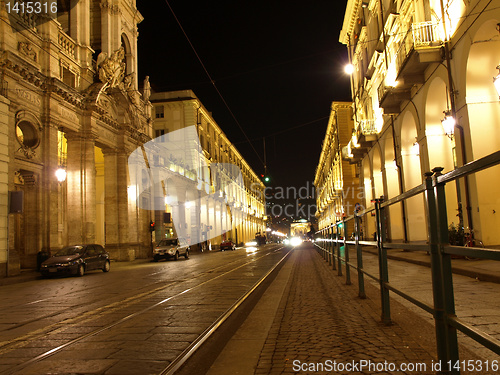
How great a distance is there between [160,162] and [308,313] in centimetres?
3189

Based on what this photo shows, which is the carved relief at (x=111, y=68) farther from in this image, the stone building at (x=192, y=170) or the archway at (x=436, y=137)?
the archway at (x=436, y=137)

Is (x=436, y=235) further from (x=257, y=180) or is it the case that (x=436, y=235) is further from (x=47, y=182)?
(x=257, y=180)

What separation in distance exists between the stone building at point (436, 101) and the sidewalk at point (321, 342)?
179 inches

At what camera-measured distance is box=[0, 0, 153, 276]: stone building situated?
18.3 meters

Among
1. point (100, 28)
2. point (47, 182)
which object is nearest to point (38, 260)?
point (47, 182)

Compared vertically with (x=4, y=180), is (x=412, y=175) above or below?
below

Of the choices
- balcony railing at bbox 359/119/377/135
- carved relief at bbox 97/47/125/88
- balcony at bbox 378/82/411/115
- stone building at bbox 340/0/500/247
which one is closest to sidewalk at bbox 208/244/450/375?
stone building at bbox 340/0/500/247

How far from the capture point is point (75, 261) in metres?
17.1

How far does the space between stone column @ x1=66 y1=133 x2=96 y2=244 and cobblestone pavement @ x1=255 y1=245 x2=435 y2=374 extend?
64.1 feet

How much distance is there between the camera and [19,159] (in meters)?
19.0

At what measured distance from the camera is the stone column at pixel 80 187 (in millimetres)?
23719

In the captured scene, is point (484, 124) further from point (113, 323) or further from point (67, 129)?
point (67, 129)

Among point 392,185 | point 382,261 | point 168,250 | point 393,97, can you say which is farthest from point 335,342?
point 168,250

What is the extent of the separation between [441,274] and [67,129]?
24379 millimetres
